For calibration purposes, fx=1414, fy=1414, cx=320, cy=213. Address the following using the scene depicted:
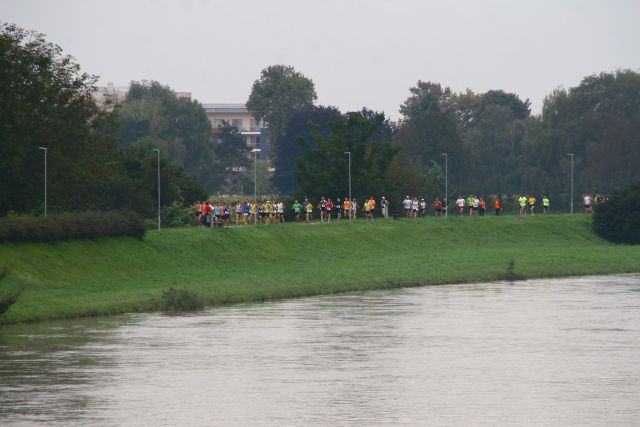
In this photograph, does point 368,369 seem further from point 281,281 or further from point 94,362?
point 281,281

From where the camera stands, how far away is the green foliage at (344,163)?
10731cm

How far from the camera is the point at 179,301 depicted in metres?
60.0

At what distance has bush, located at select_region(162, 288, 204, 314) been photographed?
196ft

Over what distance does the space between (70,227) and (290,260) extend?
1692 centimetres

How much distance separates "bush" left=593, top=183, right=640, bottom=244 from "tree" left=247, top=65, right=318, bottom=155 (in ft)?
271

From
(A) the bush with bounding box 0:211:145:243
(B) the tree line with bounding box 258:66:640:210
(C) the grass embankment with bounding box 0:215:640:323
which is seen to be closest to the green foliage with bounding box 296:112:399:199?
(C) the grass embankment with bounding box 0:215:640:323

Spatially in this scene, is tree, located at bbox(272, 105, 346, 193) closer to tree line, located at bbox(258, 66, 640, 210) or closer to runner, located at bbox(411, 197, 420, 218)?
tree line, located at bbox(258, 66, 640, 210)

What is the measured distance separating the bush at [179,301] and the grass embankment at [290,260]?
67 centimetres

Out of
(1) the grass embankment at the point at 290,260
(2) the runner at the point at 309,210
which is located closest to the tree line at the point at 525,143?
(1) the grass embankment at the point at 290,260

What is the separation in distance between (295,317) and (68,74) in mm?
35568

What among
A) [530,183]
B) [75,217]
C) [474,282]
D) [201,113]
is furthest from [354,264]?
[201,113]

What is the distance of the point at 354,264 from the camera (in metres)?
83.2

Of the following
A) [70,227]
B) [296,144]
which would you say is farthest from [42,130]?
[296,144]

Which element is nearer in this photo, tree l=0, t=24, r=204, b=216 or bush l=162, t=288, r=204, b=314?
bush l=162, t=288, r=204, b=314
